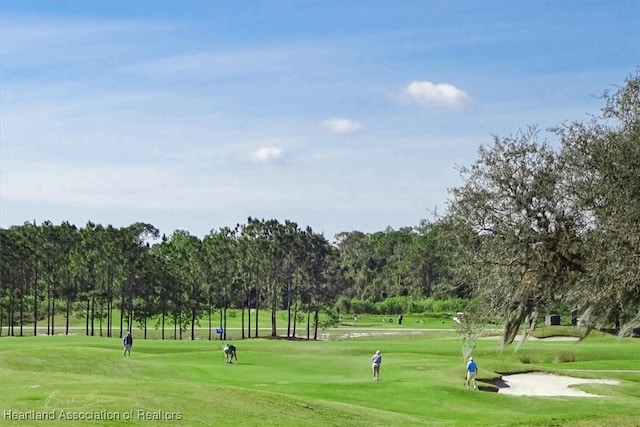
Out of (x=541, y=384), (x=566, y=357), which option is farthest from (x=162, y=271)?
(x=541, y=384)

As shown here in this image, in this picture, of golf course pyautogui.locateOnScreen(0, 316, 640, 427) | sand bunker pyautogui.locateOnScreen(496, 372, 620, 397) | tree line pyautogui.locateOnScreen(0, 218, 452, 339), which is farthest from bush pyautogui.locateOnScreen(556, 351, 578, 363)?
tree line pyautogui.locateOnScreen(0, 218, 452, 339)

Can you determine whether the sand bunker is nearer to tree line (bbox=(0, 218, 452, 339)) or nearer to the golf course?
the golf course

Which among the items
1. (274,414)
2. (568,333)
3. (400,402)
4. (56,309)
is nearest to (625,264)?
(274,414)

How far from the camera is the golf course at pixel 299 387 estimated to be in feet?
75.3

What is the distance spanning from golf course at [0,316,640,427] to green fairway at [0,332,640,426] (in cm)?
5

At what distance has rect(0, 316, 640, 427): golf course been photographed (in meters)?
23.0

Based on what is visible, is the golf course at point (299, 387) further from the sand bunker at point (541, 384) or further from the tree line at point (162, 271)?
the tree line at point (162, 271)

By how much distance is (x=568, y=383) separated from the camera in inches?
1816

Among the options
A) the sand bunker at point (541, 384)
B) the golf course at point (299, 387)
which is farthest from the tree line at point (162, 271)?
the sand bunker at point (541, 384)

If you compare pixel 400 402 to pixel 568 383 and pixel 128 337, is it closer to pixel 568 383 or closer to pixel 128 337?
pixel 568 383

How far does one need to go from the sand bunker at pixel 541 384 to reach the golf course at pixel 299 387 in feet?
1.75

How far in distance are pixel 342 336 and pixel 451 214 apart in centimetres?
7669

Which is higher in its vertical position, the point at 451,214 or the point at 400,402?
the point at 451,214

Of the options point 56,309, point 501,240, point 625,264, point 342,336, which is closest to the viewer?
point 625,264
